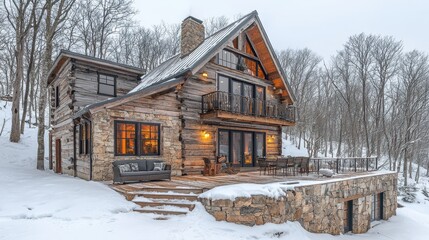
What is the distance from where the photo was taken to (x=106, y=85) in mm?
13109

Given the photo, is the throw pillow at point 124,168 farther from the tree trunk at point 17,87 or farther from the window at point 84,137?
the tree trunk at point 17,87

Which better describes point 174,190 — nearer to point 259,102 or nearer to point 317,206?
point 317,206

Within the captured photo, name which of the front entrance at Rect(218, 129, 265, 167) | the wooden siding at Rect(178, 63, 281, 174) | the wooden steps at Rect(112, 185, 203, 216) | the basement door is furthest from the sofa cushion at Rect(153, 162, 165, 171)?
the basement door

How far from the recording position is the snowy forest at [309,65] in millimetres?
19969

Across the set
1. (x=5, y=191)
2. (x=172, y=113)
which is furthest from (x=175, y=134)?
(x=5, y=191)

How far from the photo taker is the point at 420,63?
23188mm

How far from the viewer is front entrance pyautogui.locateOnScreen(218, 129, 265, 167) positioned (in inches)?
539

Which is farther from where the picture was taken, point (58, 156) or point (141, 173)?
point (58, 156)

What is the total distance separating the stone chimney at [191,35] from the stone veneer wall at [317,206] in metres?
9.96

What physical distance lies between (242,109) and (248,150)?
2547 millimetres

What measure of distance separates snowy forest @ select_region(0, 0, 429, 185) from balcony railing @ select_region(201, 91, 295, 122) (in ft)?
32.1

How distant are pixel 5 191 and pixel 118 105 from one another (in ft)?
14.8

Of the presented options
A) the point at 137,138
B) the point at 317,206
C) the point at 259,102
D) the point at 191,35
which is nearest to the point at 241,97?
the point at 259,102

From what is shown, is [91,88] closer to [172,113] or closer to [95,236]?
[172,113]
